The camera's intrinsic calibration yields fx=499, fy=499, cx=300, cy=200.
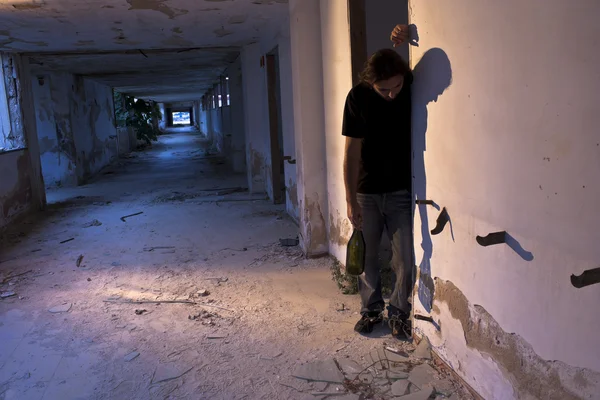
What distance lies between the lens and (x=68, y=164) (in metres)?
10.1

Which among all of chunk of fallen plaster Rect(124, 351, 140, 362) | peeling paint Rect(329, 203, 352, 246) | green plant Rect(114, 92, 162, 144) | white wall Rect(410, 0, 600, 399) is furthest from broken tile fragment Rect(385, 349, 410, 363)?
green plant Rect(114, 92, 162, 144)

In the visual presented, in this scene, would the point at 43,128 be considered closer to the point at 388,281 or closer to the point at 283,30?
the point at 283,30

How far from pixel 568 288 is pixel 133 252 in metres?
4.36

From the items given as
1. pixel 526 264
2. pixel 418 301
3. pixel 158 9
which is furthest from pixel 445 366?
pixel 158 9

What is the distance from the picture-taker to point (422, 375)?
2488 mm

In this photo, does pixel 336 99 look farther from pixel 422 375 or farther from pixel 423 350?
pixel 422 375

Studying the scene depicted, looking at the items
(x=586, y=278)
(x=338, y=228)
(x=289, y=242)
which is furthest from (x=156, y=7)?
(x=586, y=278)

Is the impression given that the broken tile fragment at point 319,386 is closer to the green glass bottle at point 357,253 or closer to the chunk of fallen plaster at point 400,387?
the chunk of fallen plaster at point 400,387

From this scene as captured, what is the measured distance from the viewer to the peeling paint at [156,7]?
4.77m

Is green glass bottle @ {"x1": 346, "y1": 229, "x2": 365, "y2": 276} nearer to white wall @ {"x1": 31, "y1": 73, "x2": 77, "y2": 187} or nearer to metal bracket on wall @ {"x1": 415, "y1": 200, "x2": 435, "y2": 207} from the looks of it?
metal bracket on wall @ {"x1": 415, "y1": 200, "x2": 435, "y2": 207}

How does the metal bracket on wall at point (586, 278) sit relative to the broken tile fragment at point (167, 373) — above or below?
above

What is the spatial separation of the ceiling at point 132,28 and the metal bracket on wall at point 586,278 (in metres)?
4.37

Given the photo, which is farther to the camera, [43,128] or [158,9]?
[43,128]

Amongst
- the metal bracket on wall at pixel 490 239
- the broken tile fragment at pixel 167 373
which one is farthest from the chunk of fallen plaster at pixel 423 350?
the broken tile fragment at pixel 167 373
